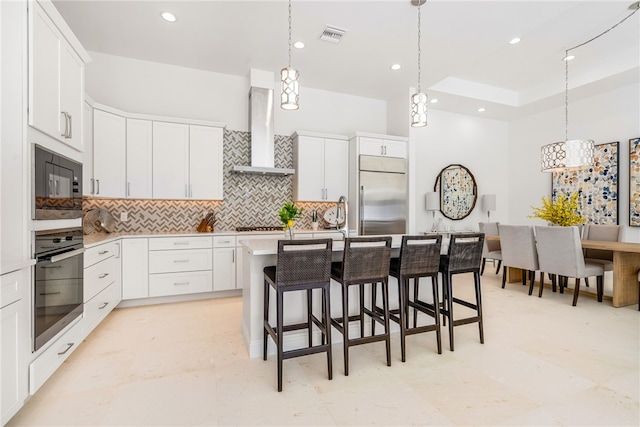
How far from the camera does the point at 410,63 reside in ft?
13.9

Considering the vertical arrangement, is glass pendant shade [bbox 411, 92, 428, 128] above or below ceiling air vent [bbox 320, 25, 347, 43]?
below

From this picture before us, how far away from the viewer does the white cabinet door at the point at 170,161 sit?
3992 millimetres

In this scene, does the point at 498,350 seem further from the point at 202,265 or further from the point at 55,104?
the point at 55,104

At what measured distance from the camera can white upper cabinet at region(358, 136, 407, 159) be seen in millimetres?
4824

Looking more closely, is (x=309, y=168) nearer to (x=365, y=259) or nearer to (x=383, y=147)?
(x=383, y=147)

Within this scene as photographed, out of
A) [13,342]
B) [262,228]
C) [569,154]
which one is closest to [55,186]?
[13,342]

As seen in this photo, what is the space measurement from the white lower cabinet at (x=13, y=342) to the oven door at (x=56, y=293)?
112 mm

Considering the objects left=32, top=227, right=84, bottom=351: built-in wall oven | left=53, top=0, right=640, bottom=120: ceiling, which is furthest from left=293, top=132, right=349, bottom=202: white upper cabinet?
left=32, top=227, right=84, bottom=351: built-in wall oven

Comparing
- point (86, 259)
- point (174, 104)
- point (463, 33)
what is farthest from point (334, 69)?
point (86, 259)

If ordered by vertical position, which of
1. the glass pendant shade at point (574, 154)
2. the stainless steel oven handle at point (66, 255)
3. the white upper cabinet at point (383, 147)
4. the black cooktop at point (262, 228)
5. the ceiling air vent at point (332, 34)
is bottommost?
the stainless steel oven handle at point (66, 255)

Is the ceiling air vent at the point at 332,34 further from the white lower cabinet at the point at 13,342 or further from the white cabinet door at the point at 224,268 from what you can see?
the white lower cabinet at the point at 13,342

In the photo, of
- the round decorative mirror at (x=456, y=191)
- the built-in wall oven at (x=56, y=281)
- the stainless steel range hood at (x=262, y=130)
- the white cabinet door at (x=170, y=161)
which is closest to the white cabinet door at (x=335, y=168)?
the stainless steel range hood at (x=262, y=130)

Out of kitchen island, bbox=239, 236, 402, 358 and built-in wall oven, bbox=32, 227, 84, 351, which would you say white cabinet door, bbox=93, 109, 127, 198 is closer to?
built-in wall oven, bbox=32, 227, 84, 351

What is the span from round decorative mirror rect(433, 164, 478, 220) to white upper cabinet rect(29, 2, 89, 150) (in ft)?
19.0
